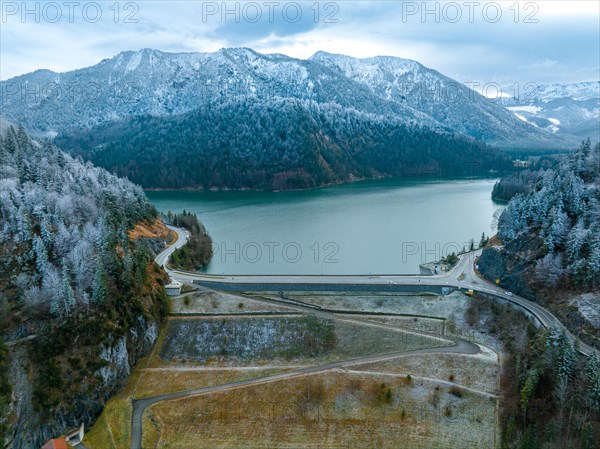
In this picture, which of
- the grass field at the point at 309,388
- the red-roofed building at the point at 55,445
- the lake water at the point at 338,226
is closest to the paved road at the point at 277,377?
the grass field at the point at 309,388

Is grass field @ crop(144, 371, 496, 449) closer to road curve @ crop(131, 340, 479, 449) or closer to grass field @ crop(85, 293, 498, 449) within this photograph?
grass field @ crop(85, 293, 498, 449)

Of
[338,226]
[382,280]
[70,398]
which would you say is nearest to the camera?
[70,398]

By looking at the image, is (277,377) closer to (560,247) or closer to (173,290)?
(173,290)

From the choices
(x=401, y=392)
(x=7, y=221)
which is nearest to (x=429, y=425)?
(x=401, y=392)

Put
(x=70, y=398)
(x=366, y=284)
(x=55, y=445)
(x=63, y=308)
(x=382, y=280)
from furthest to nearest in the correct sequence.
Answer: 1. (x=382, y=280)
2. (x=366, y=284)
3. (x=63, y=308)
4. (x=70, y=398)
5. (x=55, y=445)

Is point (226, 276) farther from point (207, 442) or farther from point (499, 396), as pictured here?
point (499, 396)

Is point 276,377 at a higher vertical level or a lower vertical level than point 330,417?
higher

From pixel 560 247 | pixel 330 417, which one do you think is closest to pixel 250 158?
pixel 560 247
